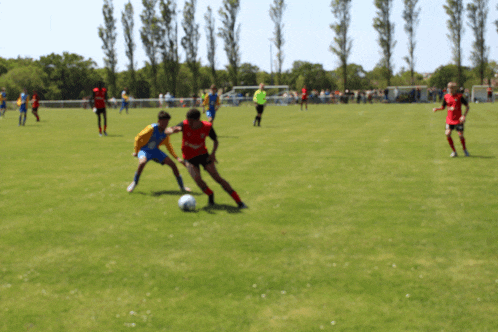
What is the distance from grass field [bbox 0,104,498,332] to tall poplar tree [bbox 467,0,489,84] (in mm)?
63097

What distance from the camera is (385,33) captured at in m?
69.3

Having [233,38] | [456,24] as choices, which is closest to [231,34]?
[233,38]

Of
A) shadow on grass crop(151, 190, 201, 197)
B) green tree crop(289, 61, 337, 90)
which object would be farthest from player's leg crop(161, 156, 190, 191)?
green tree crop(289, 61, 337, 90)

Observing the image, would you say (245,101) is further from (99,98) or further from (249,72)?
(249,72)

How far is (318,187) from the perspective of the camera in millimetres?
10281

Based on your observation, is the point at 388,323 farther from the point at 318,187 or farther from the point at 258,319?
the point at 318,187

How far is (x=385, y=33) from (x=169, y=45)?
3125 centimetres

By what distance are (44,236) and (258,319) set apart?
4114mm

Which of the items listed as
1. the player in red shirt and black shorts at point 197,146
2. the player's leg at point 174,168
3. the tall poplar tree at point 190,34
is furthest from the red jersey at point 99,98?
the tall poplar tree at point 190,34

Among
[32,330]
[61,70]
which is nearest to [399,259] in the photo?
[32,330]

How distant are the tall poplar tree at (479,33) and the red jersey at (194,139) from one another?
69730 mm

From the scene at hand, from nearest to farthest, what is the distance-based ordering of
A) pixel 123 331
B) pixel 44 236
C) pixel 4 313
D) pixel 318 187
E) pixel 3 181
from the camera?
pixel 123 331
pixel 4 313
pixel 44 236
pixel 318 187
pixel 3 181

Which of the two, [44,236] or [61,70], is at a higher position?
[61,70]

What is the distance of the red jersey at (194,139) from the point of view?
823cm
